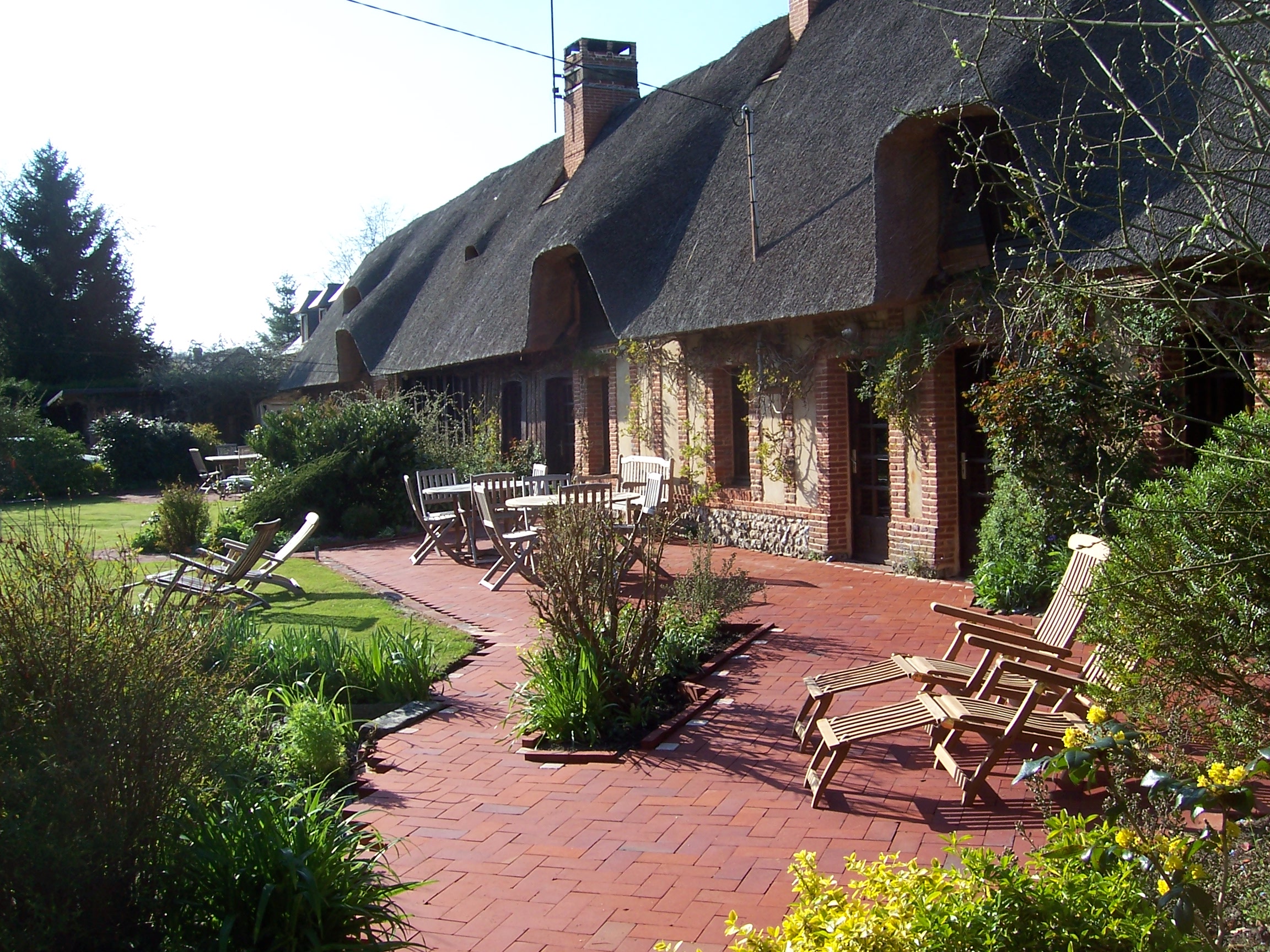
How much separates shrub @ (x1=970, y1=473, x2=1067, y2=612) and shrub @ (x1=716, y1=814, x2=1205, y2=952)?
16.9 ft

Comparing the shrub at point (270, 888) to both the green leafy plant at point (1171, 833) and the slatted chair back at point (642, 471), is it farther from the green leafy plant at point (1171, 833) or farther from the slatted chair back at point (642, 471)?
the slatted chair back at point (642, 471)

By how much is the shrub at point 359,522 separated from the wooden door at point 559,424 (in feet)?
9.70

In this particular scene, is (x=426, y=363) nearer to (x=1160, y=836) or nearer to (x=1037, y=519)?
(x=1037, y=519)

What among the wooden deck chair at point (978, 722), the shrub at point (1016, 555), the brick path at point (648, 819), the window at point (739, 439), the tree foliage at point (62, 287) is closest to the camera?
the brick path at point (648, 819)

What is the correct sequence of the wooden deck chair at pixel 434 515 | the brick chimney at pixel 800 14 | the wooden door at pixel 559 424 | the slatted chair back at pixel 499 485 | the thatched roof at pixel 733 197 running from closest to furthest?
the thatched roof at pixel 733 197
the slatted chair back at pixel 499 485
the wooden deck chair at pixel 434 515
the brick chimney at pixel 800 14
the wooden door at pixel 559 424

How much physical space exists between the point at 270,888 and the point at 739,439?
1012cm

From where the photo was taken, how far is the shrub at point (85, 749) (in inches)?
108

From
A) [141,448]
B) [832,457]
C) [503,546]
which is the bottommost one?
[503,546]

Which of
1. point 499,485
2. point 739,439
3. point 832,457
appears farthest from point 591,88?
point 832,457

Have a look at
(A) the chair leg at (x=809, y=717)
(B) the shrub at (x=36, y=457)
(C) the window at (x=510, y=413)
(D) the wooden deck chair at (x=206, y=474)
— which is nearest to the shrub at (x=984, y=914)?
(A) the chair leg at (x=809, y=717)

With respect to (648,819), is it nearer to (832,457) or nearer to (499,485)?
(832,457)

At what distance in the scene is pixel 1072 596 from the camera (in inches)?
197

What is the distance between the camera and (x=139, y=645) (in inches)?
128

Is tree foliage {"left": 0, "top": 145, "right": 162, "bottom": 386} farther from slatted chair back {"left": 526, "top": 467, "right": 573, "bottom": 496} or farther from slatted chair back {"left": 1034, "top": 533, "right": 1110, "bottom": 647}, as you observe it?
slatted chair back {"left": 1034, "top": 533, "right": 1110, "bottom": 647}
